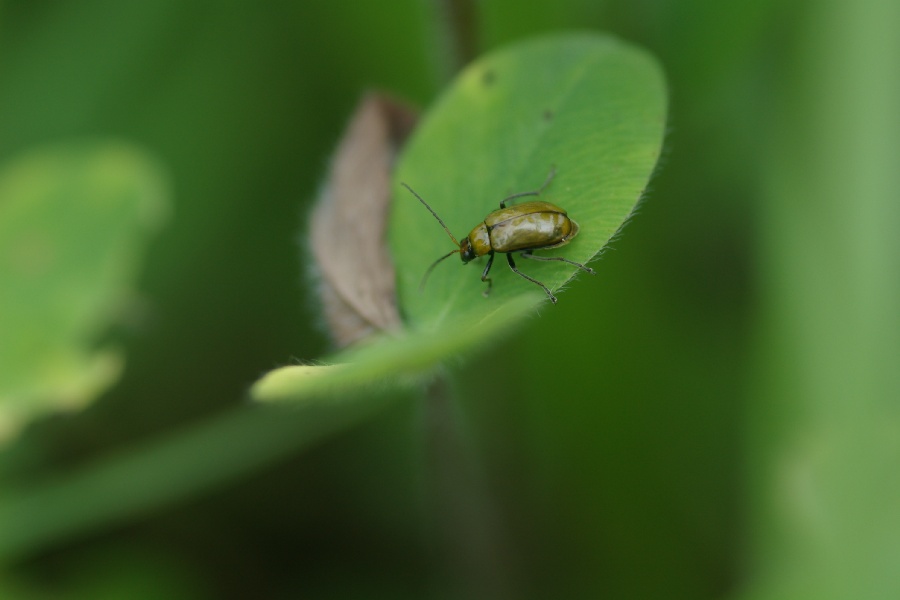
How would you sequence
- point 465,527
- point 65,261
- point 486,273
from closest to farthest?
point 486,273 → point 465,527 → point 65,261

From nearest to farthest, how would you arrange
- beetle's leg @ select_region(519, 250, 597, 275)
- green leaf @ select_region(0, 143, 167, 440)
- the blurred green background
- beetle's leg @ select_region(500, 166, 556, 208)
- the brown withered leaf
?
1. beetle's leg @ select_region(519, 250, 597, 275)
2. the brown withered leaf
3. beetle's leg @ select_region(500, 166, 556, 208)
4. the blurred green background
5. green leaf @ select_region(0, 143, 167, 440)

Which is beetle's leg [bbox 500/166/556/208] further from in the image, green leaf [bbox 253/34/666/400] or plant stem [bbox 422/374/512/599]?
plant stem [bbox 422/374/512/599]

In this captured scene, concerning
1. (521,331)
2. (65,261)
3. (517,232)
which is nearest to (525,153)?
(517,232)

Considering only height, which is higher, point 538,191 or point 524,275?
point 538,191

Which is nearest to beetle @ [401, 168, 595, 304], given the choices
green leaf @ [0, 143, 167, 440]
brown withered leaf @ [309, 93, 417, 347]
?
brown withered leaf @ [309, 93, 417, 347]

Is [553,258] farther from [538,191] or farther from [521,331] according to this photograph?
[521,331]

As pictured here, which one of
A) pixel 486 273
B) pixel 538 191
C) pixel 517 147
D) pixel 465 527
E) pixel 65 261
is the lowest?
pixel 465 527
